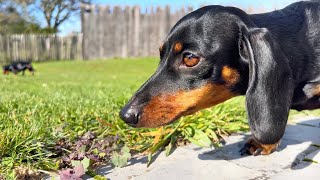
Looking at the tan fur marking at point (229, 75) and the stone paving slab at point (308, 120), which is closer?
the tan fur marking at point (229, 75)

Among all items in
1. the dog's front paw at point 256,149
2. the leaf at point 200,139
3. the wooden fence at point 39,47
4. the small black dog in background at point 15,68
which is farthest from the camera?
the wooden fence at point 39,47

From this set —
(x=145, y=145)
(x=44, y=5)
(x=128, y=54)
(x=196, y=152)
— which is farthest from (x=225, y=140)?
(x=44, y=5)

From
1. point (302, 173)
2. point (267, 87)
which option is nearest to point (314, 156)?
point (302, 173)

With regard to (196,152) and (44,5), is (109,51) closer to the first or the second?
(44,5)

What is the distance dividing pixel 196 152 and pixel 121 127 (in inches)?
28.9

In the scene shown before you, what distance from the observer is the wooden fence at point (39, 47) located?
21.4 meters

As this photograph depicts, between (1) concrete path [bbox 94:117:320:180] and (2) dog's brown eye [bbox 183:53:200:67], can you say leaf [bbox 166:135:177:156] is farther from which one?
(2) dog's brown eye [bbox 183:53:200:67]

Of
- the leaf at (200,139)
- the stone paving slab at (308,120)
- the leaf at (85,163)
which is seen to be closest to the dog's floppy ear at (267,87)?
the leaf at (200,139)

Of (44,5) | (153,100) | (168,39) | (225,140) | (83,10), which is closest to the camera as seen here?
(153,100)

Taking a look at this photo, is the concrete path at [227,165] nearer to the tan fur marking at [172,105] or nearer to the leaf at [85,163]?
the leaf at [85,163]

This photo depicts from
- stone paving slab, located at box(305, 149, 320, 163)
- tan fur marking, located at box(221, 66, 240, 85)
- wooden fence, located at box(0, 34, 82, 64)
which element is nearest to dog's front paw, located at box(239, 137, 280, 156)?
stone paving slab, located at box(305, 149, 320, 163)

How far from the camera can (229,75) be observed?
2479mm

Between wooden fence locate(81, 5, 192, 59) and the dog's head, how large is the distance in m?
16.2

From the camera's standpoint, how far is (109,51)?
19.1 m
